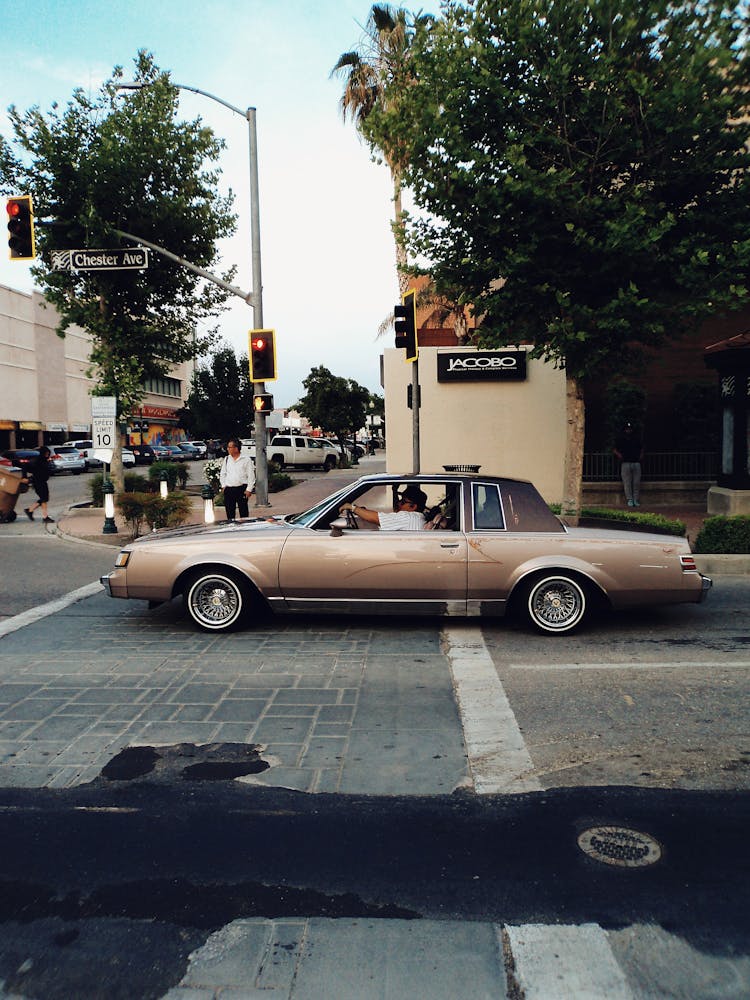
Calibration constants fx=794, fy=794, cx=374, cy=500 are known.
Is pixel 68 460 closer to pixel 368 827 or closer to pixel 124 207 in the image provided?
pixel 124 207

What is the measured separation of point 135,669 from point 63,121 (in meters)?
17.8

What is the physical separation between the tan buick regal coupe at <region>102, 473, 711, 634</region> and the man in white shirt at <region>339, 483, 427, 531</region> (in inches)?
3.7

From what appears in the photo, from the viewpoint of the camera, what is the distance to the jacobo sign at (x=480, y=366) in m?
19.2

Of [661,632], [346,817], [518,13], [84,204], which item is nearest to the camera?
[346,817]

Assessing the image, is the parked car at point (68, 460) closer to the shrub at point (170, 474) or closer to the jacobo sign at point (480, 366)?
the shrub at point (170, 474)

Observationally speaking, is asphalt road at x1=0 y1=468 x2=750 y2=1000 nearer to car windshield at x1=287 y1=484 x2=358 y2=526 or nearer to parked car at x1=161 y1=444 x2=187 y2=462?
car windshield at x1=287 y1=484 x2=358 y2=526

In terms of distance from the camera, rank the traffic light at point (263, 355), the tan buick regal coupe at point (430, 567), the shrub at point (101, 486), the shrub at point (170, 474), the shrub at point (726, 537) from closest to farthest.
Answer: the tan buick regal coupe at point (430, 567) → the shrub at point (726, 537) → the traffic light at point (263, 355) → the shrub at point (101, 486) → the shrub at point (170, 474)

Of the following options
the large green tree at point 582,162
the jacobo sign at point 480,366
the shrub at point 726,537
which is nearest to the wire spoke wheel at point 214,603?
the shrub at point 726,537

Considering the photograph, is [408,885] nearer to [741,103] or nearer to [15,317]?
[741,103]

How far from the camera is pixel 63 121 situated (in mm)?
19359

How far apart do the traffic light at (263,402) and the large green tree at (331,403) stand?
1255 inches

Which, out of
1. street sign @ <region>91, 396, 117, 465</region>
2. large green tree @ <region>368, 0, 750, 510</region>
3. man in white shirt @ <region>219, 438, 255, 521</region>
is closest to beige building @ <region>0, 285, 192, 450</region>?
street sign @ <region>91, 396, 117, 465</region>

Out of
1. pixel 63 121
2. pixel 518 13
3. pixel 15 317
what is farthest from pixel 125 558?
Answer: pixel 15 317

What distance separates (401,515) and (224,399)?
118ft
